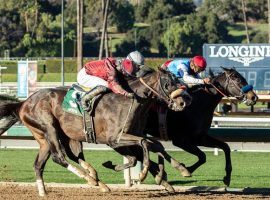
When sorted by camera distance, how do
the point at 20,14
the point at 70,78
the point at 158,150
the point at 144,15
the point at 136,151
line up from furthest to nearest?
the point at 144,15 → the point at 20,14 → the point at 70,78 → the point at 136,151 → the point at 158,150

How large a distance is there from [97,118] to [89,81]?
59 cm

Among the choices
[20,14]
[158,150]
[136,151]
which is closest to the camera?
[158,150]

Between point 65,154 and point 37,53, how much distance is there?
69.6 metres

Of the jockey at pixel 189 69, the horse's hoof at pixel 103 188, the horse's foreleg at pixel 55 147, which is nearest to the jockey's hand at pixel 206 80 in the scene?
the jockey at pixel 189 69

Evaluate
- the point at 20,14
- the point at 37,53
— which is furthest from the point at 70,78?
the point at 20,14

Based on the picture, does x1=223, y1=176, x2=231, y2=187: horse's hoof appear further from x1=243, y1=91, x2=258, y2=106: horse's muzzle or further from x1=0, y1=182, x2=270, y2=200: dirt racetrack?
x1=243, y1=91, x2=258, y2=106: horse's muzzle

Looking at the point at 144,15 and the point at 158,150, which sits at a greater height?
the point at 158,150

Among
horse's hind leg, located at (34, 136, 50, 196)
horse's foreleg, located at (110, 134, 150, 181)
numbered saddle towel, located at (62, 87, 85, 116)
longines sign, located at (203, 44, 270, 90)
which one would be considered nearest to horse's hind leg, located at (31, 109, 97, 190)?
horse's hind leg, located at (34, 136, 50, 196)

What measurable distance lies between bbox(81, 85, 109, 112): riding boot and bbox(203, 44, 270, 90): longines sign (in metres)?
14.4

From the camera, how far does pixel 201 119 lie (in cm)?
1208

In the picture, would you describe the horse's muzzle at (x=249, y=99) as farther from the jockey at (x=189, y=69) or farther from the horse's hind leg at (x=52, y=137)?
the horse's hind leg at (x=52, y=137)

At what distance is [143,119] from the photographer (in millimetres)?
11055

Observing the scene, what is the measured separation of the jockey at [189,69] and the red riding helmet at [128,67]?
771mm

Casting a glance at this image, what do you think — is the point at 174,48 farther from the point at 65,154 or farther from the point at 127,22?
the point at 65,154
